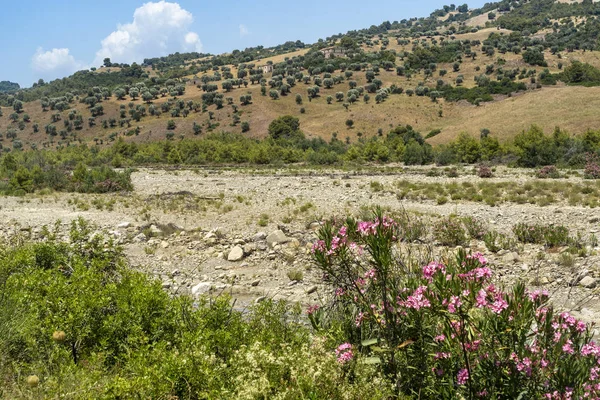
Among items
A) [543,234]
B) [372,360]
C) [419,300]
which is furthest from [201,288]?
[543,234]

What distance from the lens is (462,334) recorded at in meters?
3.03

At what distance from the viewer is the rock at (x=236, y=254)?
12148mm

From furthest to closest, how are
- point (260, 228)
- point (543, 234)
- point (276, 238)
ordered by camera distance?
point (260, 228)
point (276, 238)
point (543, 234)

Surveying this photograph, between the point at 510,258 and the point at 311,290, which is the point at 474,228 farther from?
the point at 311,290

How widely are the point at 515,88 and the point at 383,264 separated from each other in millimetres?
73190

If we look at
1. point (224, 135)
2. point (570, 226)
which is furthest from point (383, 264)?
point (224, 135)

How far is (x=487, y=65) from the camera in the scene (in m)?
81.2

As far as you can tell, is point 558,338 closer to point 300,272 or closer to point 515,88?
point 300,272

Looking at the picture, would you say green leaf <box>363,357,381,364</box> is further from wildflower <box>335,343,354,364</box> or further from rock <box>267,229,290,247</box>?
rock <box>267,229,290,247</box>

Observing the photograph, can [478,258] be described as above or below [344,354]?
above

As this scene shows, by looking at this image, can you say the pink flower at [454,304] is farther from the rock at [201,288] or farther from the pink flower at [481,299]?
the rock at [201,288]

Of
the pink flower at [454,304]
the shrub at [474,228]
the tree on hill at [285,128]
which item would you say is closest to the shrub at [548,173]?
the shrub at [474,228]

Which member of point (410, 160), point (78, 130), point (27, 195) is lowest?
point (410, 160)

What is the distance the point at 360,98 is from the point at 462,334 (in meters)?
73.7
